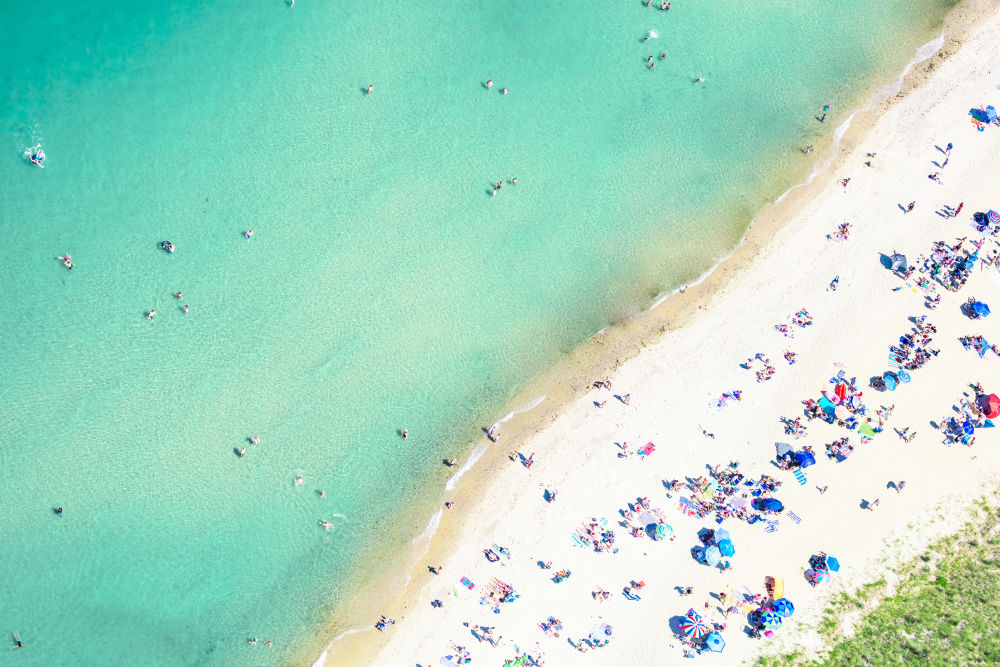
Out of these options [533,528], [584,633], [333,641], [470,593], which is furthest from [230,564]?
[584,633]

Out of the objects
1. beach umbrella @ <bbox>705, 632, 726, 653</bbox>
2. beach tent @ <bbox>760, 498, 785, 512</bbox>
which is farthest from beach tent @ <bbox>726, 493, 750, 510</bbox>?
beach umbrella @ <bbox>705, 632, 726, 653</bbox>

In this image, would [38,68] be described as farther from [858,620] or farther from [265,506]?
[858,620]

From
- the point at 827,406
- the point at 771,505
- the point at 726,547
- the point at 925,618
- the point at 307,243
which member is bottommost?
the point at 925,618

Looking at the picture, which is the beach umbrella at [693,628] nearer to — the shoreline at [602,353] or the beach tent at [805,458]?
the beach tent at [805,458]

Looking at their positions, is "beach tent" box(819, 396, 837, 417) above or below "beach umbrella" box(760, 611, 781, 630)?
above

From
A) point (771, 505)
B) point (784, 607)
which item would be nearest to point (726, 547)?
point (771, 505)

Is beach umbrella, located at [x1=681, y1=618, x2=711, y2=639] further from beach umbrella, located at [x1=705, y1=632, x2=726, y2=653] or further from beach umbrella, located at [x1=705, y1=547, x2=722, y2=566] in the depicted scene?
beach umbrella, located at [x1=705, y1=547, x2=722, y2=566]

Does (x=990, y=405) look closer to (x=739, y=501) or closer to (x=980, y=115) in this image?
(x=739, y=501)
